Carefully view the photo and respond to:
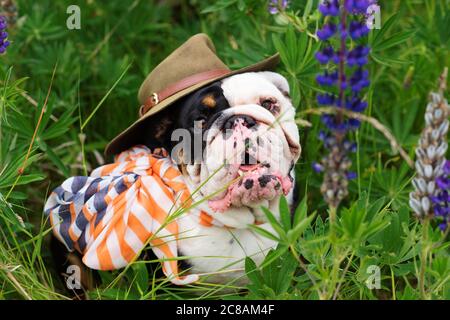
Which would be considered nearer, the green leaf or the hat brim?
the green leaf

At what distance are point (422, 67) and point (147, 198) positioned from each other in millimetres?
1291

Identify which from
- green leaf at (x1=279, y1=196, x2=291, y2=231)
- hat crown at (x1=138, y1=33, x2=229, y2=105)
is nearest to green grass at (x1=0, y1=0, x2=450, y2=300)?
green leaf at (x1=279, y1=196, x2=291, y2=231)

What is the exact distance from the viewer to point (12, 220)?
6.47 ft

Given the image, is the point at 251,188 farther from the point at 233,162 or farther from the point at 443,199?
the point at 443,199

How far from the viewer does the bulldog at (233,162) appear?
6.14ft

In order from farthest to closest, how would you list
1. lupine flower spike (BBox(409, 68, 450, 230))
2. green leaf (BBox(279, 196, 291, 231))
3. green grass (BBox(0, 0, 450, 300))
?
green grass (BBox(0, 0, 450, 300))
green leaf (BBox(279, 196, 291, 231))
lupine flower spike (BBox(409, 68, 450, 230))

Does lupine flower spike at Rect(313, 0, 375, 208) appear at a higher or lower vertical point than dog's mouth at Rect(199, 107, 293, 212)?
higher

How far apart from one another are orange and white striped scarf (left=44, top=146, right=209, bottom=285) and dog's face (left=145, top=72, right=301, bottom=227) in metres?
0.07

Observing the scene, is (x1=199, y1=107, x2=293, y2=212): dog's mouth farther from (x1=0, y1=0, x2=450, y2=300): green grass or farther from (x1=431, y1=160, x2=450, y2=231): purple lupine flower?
(x1=431, y1=160, x2=450, y2=231): purple lupine flower

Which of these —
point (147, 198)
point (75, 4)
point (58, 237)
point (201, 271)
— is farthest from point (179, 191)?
point (75, 4)

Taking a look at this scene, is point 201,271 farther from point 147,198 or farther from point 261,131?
point 261,131

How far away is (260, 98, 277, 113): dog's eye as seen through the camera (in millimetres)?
1966

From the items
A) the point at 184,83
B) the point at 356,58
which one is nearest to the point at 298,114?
the point at 184,83

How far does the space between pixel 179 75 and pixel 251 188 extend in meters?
0.41
